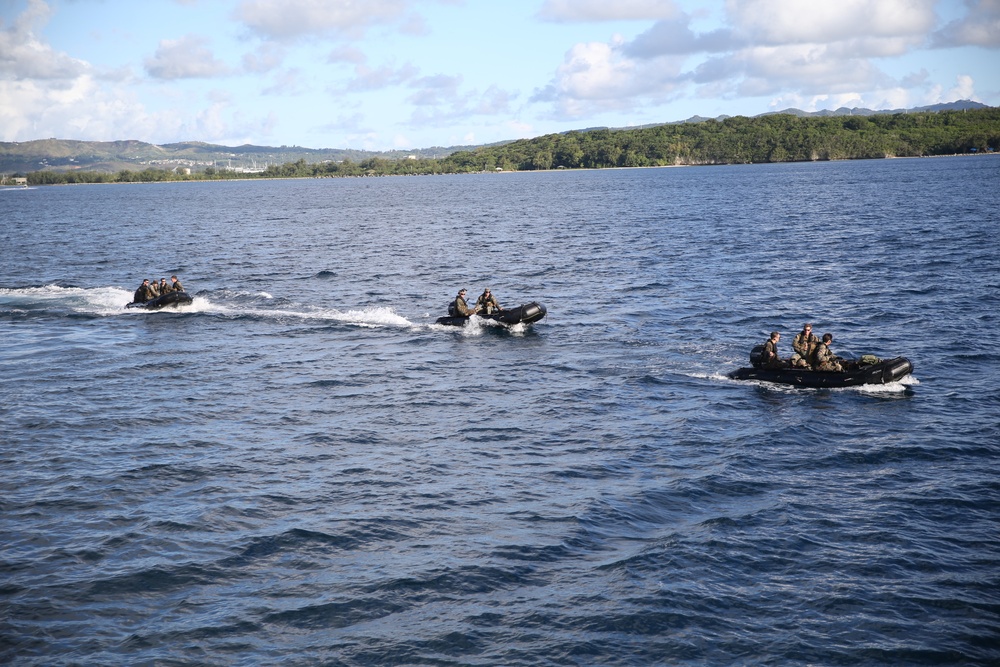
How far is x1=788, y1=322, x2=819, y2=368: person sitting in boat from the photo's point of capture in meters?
30.4

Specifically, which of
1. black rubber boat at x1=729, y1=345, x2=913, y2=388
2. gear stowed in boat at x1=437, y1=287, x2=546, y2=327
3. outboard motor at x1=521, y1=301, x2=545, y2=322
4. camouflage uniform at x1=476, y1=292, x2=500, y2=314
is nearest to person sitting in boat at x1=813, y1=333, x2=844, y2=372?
black rubber boat at x1=729, y1=345, x2=913, y2=388

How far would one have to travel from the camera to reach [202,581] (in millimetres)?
18219

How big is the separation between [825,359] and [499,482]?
541 inches

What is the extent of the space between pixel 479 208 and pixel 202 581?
121876mm

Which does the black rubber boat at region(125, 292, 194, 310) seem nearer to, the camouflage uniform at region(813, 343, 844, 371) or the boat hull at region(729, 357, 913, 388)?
the boat hull at region(729, 357, 913, 388)

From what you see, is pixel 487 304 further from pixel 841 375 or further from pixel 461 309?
pixel 841 375

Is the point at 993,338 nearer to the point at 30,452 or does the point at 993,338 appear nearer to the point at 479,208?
the point at 30,452

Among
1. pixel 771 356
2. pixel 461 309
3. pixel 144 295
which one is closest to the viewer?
pixel 771 356

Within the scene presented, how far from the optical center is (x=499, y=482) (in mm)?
22703

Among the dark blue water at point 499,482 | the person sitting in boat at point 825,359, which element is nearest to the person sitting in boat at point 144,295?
the dark blue water at point 499,482

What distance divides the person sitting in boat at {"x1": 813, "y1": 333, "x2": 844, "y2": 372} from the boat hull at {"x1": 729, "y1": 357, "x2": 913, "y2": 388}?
212mm

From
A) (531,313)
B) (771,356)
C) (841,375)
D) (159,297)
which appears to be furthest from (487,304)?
(159,297)

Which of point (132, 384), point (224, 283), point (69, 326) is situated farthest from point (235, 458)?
point (224, 283)

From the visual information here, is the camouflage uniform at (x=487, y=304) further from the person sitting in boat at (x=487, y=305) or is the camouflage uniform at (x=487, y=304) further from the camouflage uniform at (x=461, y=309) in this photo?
the camouflage uniform at (x=461, y=309)
